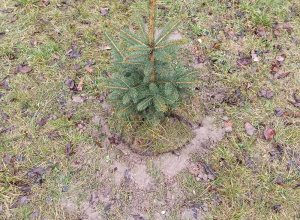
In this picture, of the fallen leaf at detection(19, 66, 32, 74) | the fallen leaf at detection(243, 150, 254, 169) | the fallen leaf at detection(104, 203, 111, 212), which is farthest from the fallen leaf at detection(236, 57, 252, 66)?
the fallen leaf at detection(19, 66, 32, 74)

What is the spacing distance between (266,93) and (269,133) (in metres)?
0.71

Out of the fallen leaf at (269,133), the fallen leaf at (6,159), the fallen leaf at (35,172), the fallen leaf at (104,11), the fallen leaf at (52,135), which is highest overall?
the fallen leaf at (104,11)

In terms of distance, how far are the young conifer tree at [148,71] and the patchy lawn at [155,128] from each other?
27.5 inches

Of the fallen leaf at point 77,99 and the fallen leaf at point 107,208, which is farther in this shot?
the fallen leaf at point 77,99

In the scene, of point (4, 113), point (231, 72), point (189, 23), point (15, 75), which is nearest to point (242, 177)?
point (231, 72)

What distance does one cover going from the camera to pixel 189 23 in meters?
4.14

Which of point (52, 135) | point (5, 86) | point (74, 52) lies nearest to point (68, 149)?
point (52, 135)

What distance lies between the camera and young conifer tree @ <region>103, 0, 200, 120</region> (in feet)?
6.21

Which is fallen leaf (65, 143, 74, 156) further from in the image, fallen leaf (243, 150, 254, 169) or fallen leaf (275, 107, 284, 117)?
fallen leaf (275, 107, 284, 117)

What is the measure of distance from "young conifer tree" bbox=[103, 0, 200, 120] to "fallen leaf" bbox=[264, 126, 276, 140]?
1.50 m

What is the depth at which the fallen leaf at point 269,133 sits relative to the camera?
305 centimetres

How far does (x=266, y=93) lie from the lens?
3404 millimetres

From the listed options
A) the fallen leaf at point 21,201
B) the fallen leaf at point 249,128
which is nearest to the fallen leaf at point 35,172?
the fallen leaf at point 21,201

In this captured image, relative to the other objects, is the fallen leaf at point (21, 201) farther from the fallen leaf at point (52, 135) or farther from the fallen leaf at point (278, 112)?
the fallen leaf at point (278, 112)
